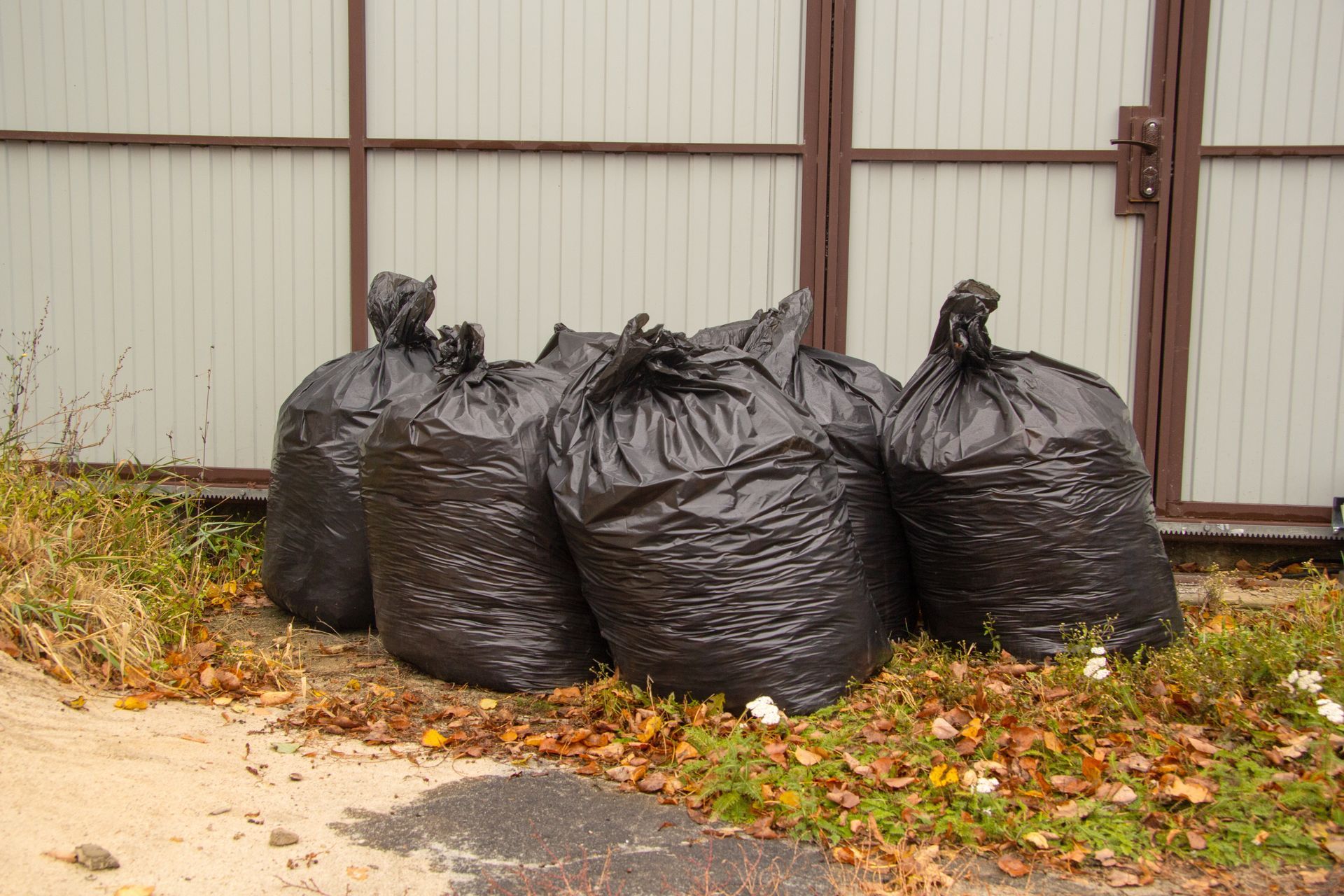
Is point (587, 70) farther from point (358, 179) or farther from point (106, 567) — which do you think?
point (106, 567)

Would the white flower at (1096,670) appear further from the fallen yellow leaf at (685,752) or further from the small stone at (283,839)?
the small stone at (283,839)

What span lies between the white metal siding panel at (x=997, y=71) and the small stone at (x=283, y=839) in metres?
3.16

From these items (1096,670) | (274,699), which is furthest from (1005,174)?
(274,699)

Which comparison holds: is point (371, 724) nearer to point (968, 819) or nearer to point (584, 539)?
point (584, 539)

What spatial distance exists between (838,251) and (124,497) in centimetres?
292

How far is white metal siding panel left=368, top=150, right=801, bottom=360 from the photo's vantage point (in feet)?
14.0

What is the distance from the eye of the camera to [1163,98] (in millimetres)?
4023

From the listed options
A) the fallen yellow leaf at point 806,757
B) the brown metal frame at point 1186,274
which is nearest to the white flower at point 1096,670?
the fallen yellow leaf at point 806,757

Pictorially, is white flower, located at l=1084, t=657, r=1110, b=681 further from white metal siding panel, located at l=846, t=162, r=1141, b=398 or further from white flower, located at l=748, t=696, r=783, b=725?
white metal siding panel, located at l=846, t=162, r=1141, b=398

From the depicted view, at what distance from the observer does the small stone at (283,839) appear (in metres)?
2.25

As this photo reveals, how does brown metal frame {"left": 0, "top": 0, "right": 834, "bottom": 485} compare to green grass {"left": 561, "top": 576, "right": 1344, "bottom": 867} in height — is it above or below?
above

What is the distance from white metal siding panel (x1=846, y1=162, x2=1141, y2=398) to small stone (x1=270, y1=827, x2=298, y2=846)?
2838 mm

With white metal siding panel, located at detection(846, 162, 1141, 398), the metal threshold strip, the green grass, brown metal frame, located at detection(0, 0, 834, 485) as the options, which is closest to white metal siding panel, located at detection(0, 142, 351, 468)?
brown metal frame, located at detection(0, 0, 834, 485)

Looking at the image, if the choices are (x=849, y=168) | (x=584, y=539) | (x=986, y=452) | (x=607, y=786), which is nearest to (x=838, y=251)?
(x=849, y=168)
